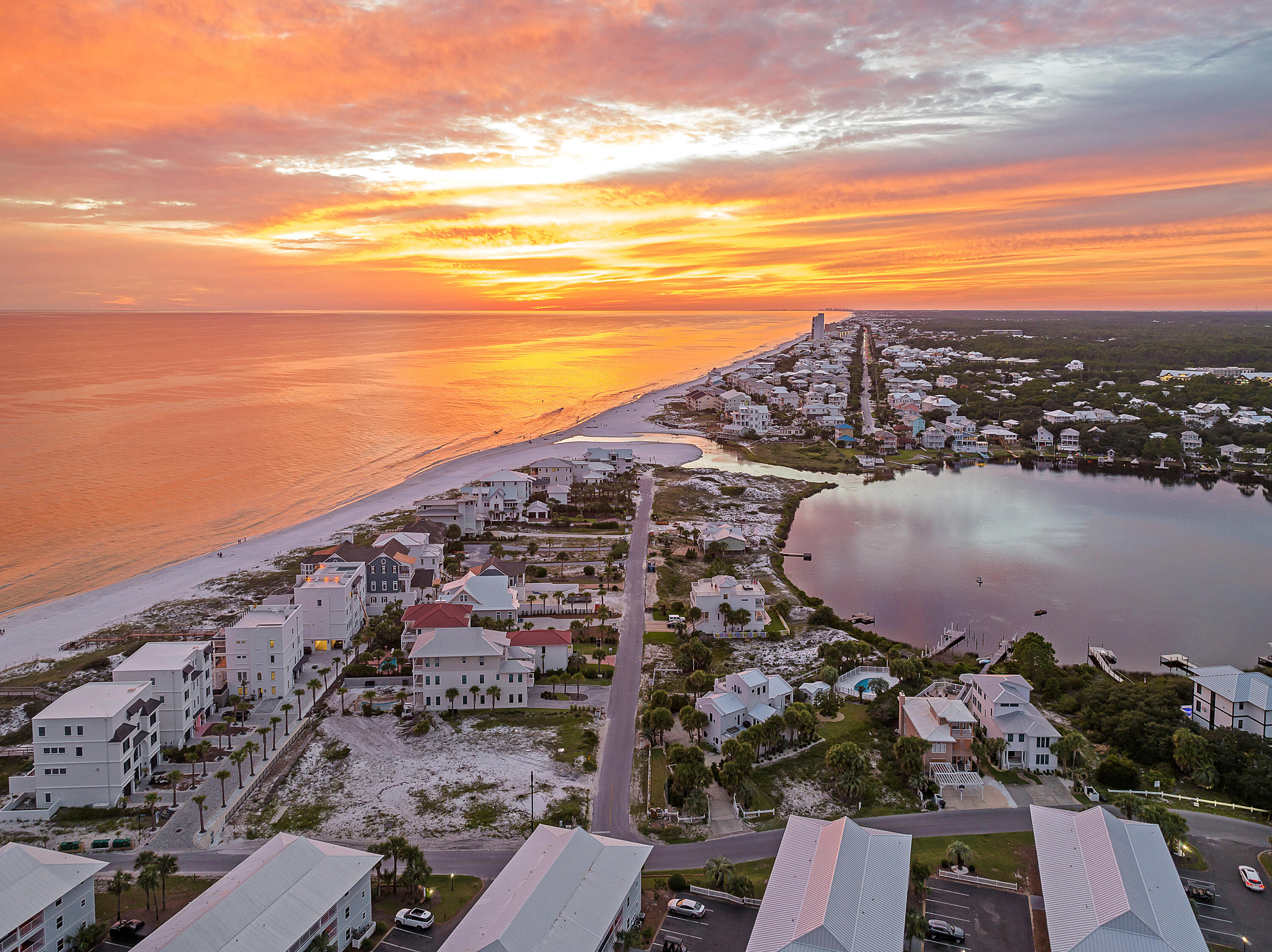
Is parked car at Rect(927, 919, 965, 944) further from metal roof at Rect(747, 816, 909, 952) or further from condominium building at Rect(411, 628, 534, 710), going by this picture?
condominium building at Rect(411, 628, 534, 710)

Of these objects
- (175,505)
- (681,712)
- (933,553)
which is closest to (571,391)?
(175,505)

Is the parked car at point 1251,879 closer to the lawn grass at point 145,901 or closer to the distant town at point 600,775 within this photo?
the distant town at point 600,775

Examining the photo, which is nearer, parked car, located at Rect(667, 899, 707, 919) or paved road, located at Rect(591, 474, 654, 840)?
parked car, located at Rect(667, 899, 707, 919)

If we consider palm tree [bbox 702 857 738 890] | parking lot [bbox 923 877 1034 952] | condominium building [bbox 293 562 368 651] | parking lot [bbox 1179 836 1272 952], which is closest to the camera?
parking lot [bbox 923 877 1034 952]

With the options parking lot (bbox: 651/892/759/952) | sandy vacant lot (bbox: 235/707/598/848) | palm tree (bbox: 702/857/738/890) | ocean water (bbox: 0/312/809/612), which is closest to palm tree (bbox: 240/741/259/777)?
sandy vacant lot (bbox: 235/707/598/848)

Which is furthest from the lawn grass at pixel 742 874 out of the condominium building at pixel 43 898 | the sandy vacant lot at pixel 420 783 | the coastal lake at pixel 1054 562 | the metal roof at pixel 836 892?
the coastal lake at pixel 1054 562

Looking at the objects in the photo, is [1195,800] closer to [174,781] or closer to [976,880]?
[976,880]
